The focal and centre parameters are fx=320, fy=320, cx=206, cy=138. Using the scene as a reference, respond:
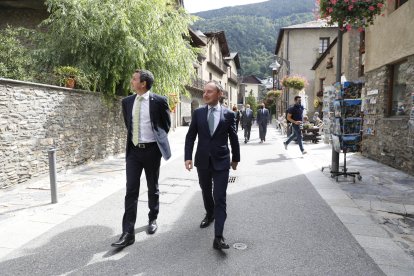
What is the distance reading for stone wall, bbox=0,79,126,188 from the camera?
5.91m

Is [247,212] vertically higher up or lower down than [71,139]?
lower down

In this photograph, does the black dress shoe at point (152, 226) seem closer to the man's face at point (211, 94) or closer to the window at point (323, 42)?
the man's face at point (211, 94)

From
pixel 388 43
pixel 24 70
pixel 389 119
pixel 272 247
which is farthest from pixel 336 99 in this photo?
pixel 24 70

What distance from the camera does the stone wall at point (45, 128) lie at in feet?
19.4

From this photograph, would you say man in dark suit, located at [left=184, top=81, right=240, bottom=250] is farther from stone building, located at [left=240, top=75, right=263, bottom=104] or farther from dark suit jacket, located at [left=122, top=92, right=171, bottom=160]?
stone building, located at [left=240, top=75, right=263, bottom=104]

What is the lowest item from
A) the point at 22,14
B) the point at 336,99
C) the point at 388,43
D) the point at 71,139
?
the point at 71,139

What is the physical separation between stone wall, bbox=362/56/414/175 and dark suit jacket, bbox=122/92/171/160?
514 centimetres

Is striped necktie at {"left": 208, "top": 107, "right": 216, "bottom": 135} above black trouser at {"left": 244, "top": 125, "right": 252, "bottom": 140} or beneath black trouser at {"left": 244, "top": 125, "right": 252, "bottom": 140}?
above

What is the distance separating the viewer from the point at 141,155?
12.3ft

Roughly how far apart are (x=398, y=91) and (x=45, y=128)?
857cm

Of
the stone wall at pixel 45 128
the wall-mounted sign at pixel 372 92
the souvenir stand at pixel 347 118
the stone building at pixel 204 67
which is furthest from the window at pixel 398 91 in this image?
the stone building at pixel 204 67

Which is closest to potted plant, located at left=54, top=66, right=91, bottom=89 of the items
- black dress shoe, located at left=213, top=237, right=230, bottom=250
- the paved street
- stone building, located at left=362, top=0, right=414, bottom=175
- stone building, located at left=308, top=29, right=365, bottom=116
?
the paved street

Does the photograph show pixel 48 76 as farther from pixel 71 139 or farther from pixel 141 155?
pixel 141 155

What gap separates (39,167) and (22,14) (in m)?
9.36
